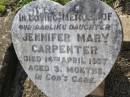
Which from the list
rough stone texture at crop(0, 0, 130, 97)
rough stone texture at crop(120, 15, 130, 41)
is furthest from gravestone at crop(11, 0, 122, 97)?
rough stone texture at crop(120, 15, 130, 41)

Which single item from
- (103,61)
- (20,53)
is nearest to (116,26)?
(103,61)

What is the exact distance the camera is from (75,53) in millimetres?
2432

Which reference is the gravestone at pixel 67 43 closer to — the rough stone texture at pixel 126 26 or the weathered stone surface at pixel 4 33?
the weathered stone surface at pixel 4 33

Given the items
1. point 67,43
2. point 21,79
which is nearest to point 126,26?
point 67,43

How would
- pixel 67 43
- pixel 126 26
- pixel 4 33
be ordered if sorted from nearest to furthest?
pixel 67 43 → pixel 126 26 → pixel 4 33

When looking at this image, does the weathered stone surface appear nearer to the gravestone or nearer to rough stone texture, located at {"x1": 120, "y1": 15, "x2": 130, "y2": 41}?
the gravestone

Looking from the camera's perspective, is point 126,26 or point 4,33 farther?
point 4,33

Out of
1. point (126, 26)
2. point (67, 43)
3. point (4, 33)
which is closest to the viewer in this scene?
point (67, 43)

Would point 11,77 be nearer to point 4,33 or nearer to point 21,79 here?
point 21,79

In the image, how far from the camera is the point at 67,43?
7.98 feet

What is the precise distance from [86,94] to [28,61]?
354mm

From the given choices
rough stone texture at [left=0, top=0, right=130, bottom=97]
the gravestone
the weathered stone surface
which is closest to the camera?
the gravestone

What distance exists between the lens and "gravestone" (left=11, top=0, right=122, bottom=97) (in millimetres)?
2357

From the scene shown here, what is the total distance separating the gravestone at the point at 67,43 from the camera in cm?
236
